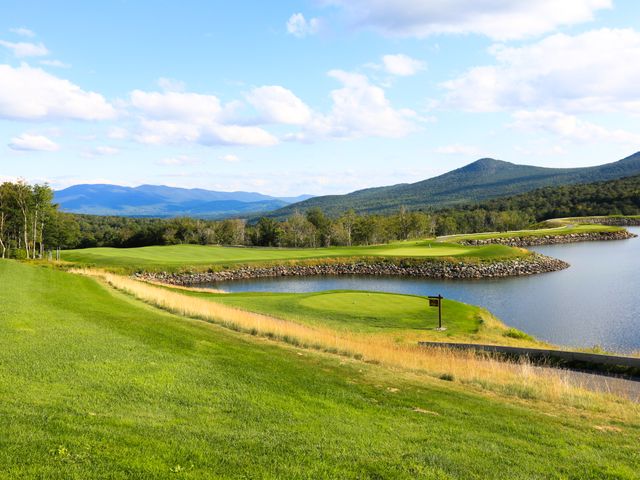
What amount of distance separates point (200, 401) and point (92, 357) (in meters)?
3.54

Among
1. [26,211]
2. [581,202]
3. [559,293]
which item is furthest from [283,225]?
[581,202]

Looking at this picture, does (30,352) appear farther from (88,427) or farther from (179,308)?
(179,308)

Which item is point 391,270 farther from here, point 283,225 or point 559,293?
point 283,225

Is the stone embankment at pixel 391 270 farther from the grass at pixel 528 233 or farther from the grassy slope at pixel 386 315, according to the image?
the grass at pixel 528 233

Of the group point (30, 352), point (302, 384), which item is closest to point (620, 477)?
point (302, 384)

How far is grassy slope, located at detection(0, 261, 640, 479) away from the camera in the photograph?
6246 millimetres

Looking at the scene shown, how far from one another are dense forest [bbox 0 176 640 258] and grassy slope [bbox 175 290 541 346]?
40.9 metres

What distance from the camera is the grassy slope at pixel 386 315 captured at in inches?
918

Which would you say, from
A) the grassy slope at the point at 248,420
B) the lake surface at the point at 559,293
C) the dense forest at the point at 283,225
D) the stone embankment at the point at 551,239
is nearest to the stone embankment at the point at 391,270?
the lake surface at the point at 559,293

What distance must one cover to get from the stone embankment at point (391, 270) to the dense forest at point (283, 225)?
20.6 meters

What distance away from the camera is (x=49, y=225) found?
233ft

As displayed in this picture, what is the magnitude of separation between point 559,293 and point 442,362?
1361 inches

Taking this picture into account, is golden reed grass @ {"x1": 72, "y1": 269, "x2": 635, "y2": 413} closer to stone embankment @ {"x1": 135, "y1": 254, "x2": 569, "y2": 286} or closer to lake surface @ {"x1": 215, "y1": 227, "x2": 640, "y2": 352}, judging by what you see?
lake surface @ {"x1": 215, "y1": 227, "x2": 640, "y2": 352}

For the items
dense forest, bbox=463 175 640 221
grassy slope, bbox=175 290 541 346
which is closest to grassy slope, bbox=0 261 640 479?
grassy slope, bbox=175 290 541 346
